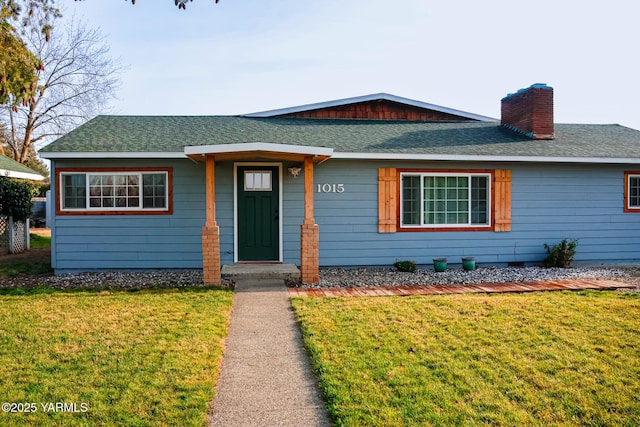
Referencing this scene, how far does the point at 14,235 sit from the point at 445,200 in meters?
11.6

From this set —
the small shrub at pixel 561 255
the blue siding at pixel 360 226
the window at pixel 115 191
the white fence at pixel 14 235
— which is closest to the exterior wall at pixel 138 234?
the blue siding at pixel 360 226

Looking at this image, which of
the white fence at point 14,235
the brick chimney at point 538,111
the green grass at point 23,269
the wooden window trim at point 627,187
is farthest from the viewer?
the white fence at point 14,235

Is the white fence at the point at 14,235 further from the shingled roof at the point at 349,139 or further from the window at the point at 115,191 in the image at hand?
the window at the point at 115,191

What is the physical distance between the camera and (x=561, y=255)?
9.45m

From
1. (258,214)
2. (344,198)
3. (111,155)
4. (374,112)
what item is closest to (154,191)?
(111,155)

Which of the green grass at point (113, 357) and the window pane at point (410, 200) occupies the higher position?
the window pane at point (410, 200)

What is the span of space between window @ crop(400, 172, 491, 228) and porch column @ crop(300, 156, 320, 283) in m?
2.48

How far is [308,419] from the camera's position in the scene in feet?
9.89

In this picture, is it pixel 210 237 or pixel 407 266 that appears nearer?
pixel 210 237

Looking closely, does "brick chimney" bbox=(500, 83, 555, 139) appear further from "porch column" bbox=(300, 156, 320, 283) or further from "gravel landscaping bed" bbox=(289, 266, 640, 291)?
"porch column" bbox=(300, 156, 320, 283)

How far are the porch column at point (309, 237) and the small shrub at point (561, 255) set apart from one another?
5.27 m

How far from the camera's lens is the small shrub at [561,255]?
945cm

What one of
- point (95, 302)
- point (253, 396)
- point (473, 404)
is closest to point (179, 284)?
point (95, 302)

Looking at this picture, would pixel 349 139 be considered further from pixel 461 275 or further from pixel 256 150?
pixel 461 275
